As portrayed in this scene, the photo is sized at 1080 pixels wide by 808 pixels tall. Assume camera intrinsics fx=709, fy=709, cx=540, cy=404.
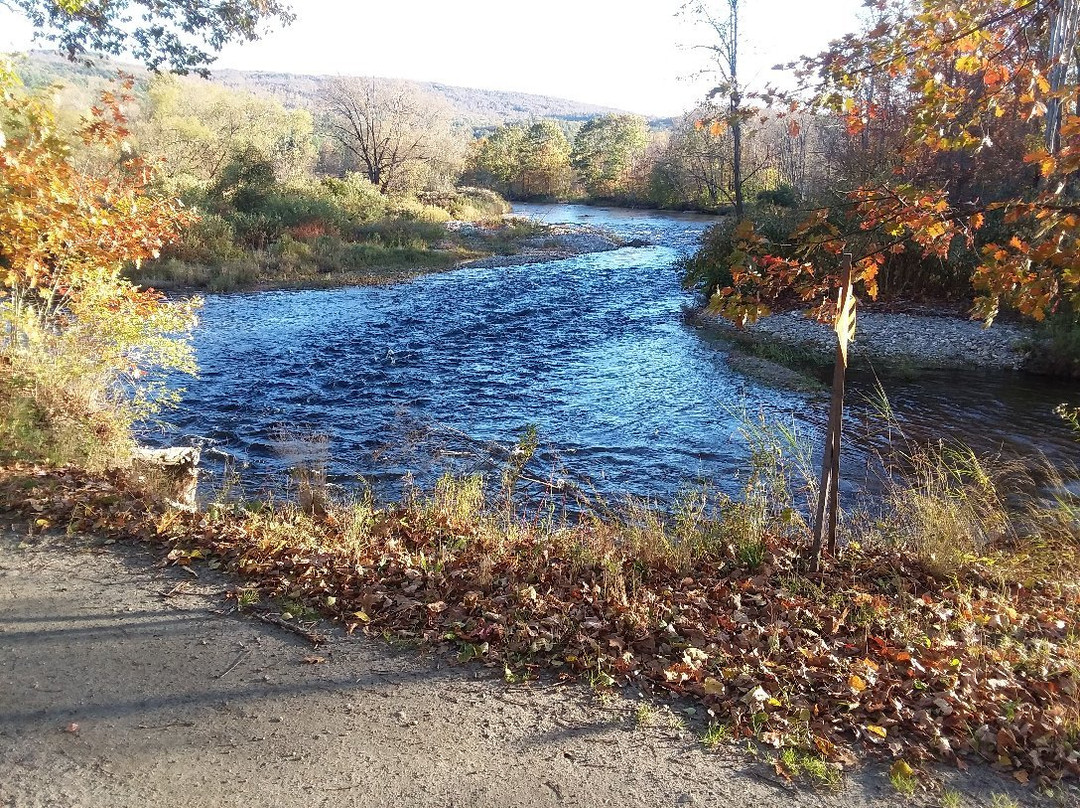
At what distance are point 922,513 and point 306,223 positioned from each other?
33.4m

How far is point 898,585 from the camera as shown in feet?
18.3

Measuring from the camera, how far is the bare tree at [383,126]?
168ft

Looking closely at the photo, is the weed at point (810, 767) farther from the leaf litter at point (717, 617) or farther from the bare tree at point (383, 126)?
the bare tree at point (383, 126)

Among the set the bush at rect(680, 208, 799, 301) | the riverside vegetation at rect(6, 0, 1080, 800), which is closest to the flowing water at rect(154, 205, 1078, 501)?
the bush at rect(680, 208, 799, 301)

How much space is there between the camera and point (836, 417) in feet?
18.1

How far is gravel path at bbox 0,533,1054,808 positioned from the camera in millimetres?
3293

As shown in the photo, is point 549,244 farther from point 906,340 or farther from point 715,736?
point 715,736

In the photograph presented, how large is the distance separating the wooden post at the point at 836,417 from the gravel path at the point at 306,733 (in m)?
2.31

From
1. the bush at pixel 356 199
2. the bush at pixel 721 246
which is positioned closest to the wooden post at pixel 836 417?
the bush at pixel 721 246

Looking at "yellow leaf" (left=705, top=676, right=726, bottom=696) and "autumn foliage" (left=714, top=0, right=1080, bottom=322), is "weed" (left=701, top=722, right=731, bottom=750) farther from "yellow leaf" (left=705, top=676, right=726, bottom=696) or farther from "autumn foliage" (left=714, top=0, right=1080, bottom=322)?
"autumn foliage" (left=714, top=0, right=1080, bottom=322)

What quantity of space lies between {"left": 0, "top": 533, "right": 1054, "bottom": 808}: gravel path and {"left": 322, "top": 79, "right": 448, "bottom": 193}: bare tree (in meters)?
50.0

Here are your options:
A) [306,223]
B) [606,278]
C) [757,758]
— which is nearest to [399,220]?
[306,223]

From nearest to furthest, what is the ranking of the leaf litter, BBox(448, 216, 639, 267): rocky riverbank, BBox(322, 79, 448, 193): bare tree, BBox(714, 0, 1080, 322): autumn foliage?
the leaf litter
BBox(714, 0, 1080, 322): autumn foliage
BBox(448, 216, 639, 267): rocky riverbank
BBox(322, 79, 448, 193): bare tree

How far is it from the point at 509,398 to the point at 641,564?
8425 millimetres
